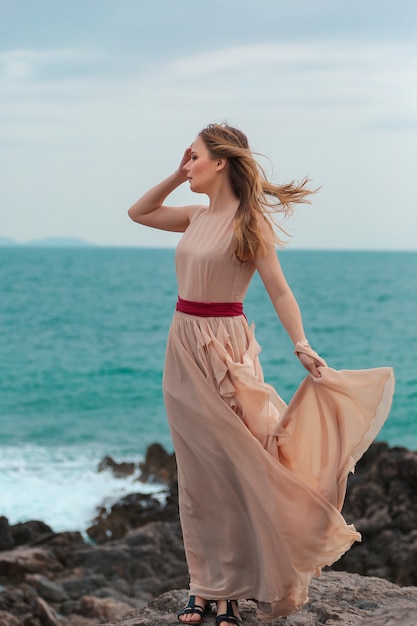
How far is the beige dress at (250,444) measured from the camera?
435cm

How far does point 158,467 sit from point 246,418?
32.1 ft

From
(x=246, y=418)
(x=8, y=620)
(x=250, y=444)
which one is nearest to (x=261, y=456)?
(x=250, y=444)

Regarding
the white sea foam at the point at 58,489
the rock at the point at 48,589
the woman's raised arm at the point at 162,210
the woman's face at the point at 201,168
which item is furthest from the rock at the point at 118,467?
the woman's face at the point at 201,168

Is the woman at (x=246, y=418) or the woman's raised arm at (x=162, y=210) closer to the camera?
the woman at (x=246, y=418)

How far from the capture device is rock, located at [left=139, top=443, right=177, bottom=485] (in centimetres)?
1345

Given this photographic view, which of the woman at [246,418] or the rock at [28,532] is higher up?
the woman at [246,418]

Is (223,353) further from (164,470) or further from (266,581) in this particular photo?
(164,470)

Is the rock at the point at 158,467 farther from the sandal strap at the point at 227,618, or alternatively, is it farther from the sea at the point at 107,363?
the sandal strap at the point at 227,618

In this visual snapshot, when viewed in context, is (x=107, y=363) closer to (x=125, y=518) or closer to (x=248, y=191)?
(x=125, y=518)

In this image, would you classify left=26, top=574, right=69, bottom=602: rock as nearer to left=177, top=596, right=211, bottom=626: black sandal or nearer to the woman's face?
left=177, top=596, right=211, bottom=626: black sandal

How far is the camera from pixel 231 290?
445cm

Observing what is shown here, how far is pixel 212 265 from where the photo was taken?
438cm

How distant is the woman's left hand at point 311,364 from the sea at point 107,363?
8401 millimetres

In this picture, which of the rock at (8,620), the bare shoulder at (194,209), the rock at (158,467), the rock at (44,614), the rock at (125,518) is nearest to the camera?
the bare shoulder at (194,209)
